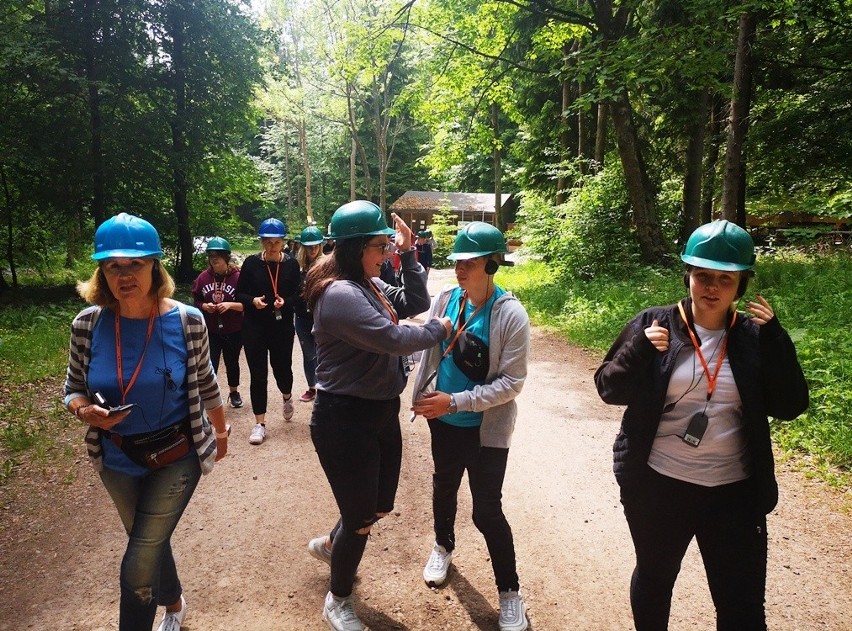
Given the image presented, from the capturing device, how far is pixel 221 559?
3566mm

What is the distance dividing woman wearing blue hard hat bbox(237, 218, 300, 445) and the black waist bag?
3.14 m

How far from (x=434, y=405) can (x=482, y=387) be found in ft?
0.89

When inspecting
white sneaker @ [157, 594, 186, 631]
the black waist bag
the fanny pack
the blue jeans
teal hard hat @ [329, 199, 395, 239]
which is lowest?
white sneaker @ [157, 594, 186, 631]

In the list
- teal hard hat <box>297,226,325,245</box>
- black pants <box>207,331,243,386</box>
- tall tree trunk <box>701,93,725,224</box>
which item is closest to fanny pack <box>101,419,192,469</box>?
black pants <box>207,331,243,386</box>

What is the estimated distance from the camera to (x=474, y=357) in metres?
2.82

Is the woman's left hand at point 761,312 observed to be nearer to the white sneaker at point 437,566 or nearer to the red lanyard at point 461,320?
the red lanyard at point 461,320

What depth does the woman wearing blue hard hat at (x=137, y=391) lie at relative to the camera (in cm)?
230

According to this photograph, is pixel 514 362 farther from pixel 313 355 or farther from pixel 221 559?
pixel 313 355

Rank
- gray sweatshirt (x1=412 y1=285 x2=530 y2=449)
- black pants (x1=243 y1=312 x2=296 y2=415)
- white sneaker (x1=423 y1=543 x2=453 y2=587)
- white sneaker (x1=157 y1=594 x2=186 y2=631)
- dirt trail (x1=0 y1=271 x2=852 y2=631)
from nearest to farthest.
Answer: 1. gray sweatshirt (x1=412 y1=285 x2=530 y2=449)
2. white sneaker (x1=157 y1=594 x2=186 y2=631)
3. dirt trail (x1=0 y1=271 x2=852 y2=631)
4. white sneaker (x1=423 y1=543 x2=453 y2=587)
5. black pants (x1=243 y1=312 x2=296 y2=415)

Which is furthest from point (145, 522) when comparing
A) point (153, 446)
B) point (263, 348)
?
point (263, 348)

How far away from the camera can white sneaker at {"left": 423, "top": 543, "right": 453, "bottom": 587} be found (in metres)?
3.26

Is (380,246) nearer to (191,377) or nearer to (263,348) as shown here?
(191,377)

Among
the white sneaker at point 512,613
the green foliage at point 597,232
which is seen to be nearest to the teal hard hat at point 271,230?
the white sneaker at point 512,613

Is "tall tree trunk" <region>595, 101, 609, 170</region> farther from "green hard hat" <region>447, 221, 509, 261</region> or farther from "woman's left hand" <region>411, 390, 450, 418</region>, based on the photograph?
"woman's left hand" <region>411, 390, 450, 418</region>
